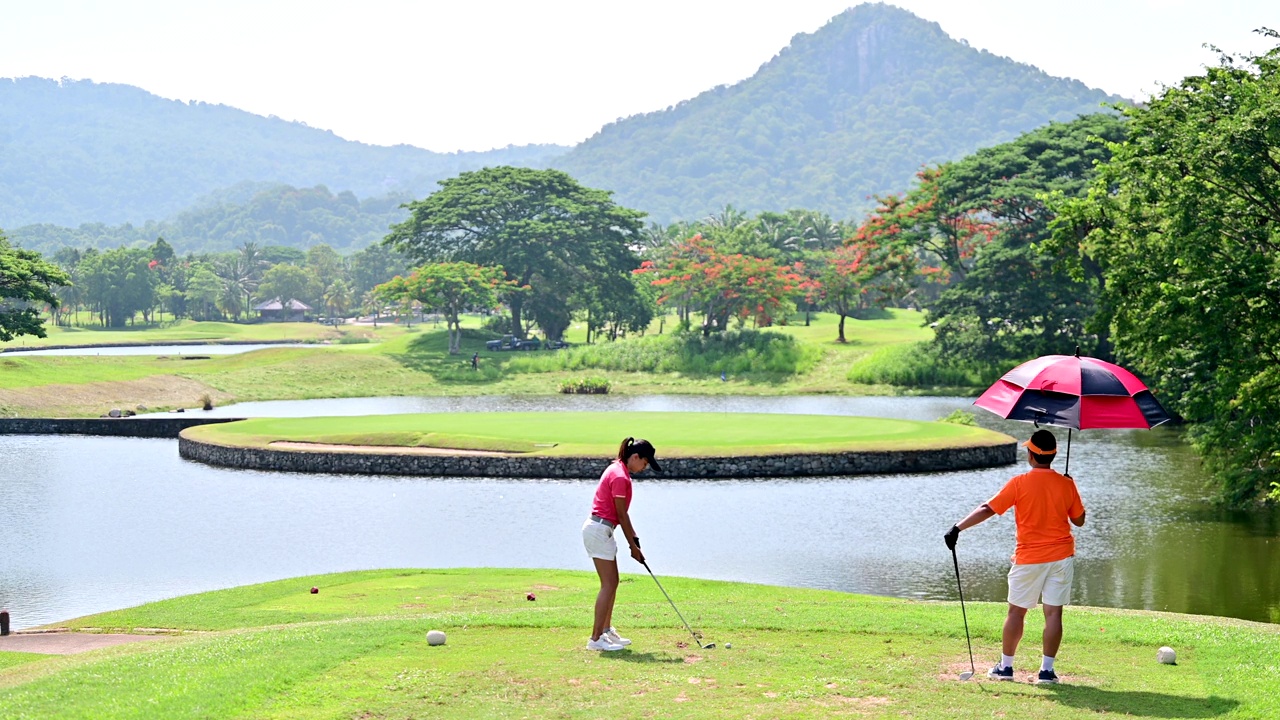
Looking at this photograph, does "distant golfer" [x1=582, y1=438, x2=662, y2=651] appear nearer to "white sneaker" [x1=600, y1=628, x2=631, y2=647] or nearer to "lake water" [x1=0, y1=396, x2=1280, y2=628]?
"white sneaker" [x1=600, y1=628, x2=631, y2=647]

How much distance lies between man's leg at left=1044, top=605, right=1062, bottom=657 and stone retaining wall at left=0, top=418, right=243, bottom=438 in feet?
171

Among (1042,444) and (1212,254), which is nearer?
(1042,444)

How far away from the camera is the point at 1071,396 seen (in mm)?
14000

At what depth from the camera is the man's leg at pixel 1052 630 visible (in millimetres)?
13344

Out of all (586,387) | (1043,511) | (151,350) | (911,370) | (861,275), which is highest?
(861,275)

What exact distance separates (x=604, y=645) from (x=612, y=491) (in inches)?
73.7

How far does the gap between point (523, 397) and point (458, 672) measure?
223 ft

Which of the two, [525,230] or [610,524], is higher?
[525,230]

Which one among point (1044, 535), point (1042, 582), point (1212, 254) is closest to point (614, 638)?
point (1042, 582)

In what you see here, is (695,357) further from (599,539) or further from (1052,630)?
(1052,630)

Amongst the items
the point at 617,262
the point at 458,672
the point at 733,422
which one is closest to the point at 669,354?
the point at 617,262

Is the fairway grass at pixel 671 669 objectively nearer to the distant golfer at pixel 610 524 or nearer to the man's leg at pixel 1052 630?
the distant golfer at pixel 610 524

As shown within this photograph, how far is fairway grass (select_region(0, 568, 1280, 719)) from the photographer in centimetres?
1255

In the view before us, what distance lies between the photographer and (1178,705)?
497 inches
